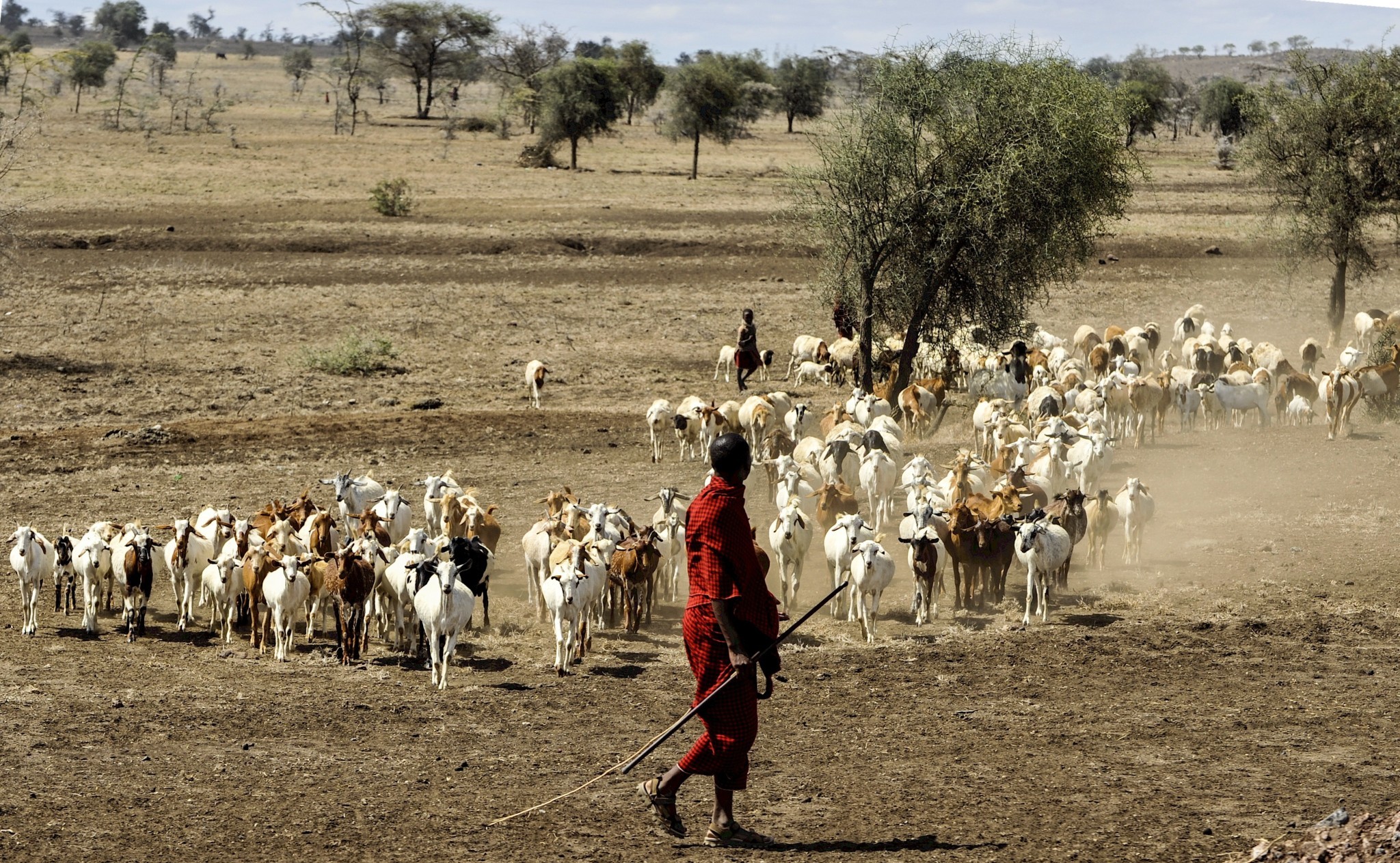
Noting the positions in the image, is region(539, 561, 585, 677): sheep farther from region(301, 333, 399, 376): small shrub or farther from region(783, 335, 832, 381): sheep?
region(783, 335, 832, 381): sheep

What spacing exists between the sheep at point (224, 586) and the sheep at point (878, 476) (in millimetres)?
7608

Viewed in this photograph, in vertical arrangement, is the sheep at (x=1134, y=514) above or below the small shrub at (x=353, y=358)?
below

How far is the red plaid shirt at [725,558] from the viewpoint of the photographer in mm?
7523

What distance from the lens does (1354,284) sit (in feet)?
120

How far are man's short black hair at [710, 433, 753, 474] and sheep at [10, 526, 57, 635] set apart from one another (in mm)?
8176

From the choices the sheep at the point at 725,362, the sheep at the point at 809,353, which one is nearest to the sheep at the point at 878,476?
the sheep at the point at 725,362

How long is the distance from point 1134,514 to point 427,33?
72.3 m

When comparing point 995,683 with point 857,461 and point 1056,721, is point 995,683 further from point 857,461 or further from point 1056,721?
point 857,461

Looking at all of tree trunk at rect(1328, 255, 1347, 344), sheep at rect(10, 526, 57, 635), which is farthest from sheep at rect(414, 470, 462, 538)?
tree trunk at rect(1328, 255, 1347, 344)

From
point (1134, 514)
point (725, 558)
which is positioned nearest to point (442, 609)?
point (725, 558)

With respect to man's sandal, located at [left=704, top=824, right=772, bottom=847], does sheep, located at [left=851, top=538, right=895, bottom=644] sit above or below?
above

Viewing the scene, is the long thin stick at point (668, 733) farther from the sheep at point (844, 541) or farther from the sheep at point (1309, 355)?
the sheep at point (1309, 355)

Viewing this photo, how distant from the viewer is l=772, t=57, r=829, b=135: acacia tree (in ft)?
268

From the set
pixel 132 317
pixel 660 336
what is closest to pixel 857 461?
pixel 660 336
